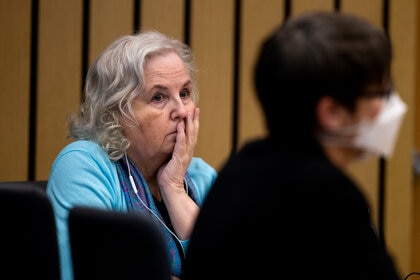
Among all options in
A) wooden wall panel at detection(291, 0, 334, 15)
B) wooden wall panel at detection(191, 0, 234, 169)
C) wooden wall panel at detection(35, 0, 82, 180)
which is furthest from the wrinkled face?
wooden wall panel at detection(291, 0, 334, 15)

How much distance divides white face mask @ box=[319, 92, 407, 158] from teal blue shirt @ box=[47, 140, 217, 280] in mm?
990

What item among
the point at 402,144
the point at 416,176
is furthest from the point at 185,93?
the point at 416,176

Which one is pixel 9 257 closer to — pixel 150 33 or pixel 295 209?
pixel 295 209

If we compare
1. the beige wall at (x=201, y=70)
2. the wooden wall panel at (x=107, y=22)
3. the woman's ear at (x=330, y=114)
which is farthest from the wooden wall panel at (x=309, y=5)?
the woman's ear at (x=330, y=114)

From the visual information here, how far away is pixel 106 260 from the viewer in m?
1.36

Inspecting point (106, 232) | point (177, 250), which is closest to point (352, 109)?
point (106, 232)

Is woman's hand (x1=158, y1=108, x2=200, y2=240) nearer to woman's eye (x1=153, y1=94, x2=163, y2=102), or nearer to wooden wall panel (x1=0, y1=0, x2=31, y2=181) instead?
woman's eye (x1=153, y1=94, x2=163, y2=102)

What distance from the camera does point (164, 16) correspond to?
3.46 m

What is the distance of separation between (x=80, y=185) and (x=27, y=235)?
2.08ft

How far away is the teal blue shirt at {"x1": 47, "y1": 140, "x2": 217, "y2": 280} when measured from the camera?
215cm

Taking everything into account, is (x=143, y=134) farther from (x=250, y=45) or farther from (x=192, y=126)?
(x=250, y=45)

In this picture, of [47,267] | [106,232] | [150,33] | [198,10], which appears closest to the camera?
[106,232]

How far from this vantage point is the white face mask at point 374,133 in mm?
1282

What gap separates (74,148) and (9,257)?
741mm
